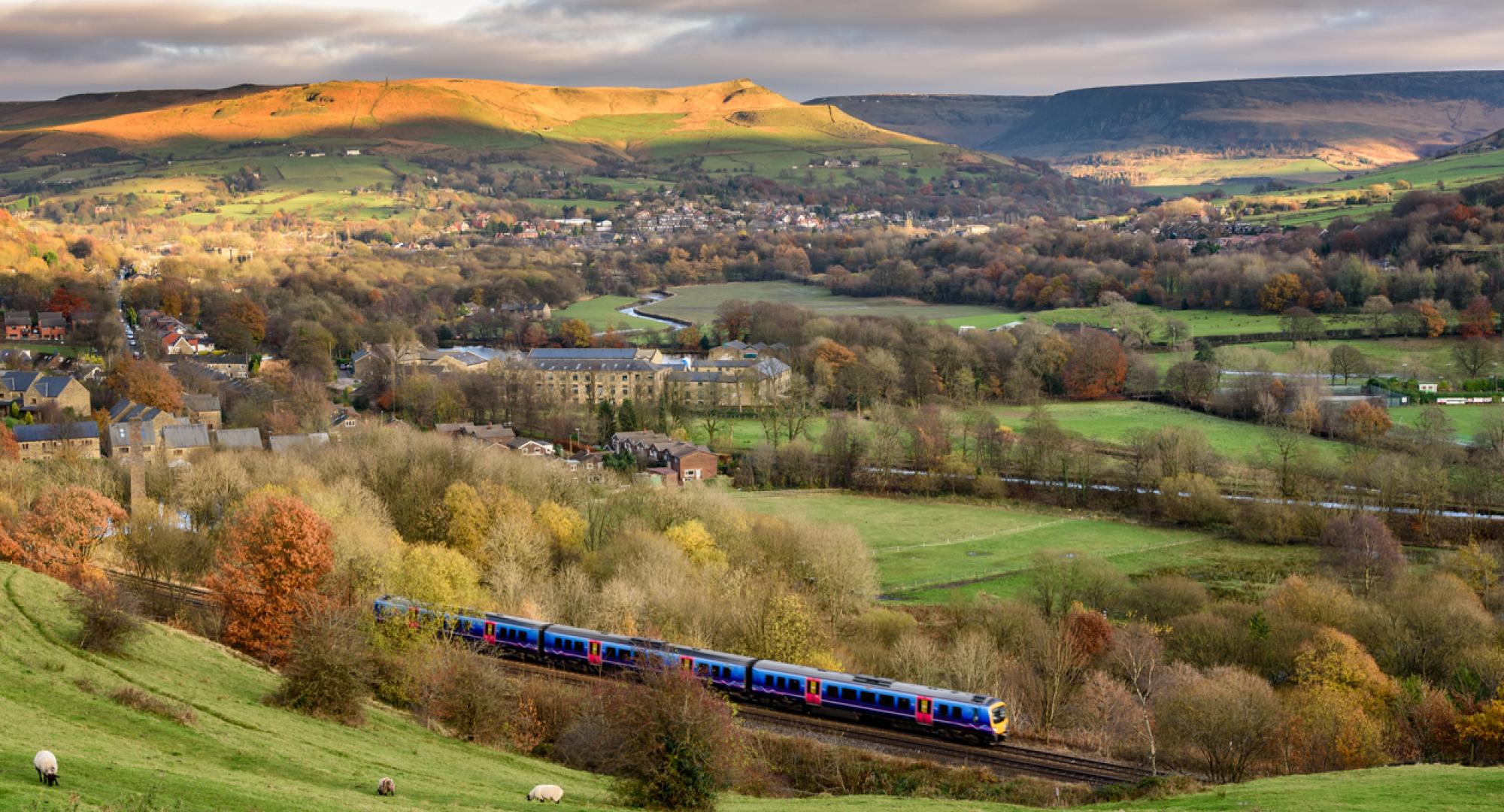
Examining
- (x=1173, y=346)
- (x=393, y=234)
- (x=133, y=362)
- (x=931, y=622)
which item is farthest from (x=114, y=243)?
(x=931, y=622)

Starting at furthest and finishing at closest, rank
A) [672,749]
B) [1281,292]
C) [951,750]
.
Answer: [1281,292]
[951,750]
[672,749]

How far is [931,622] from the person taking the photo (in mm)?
42031

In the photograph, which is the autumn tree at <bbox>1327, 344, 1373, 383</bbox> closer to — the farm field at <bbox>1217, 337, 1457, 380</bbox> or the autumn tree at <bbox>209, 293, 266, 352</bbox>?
the farm field at <bbox>1217, 337, 1457, 380</bbox>

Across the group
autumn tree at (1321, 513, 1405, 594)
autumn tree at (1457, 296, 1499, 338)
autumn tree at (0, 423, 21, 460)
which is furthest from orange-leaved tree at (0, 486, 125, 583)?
autumn tree at (1457, 296, 1499, 338)

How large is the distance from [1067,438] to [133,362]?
58748mm

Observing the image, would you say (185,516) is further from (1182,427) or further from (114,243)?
(114,243)

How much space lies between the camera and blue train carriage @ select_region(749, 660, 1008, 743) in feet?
92.7

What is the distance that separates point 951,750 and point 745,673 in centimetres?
576

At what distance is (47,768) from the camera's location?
1469 cm

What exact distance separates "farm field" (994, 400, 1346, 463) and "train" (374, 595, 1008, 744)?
41114mm

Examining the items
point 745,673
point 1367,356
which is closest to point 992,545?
point 745,673

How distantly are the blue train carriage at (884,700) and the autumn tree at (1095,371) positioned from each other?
193 feet

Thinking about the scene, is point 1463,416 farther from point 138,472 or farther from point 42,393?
point 42,393

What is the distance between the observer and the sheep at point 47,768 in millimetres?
14688
